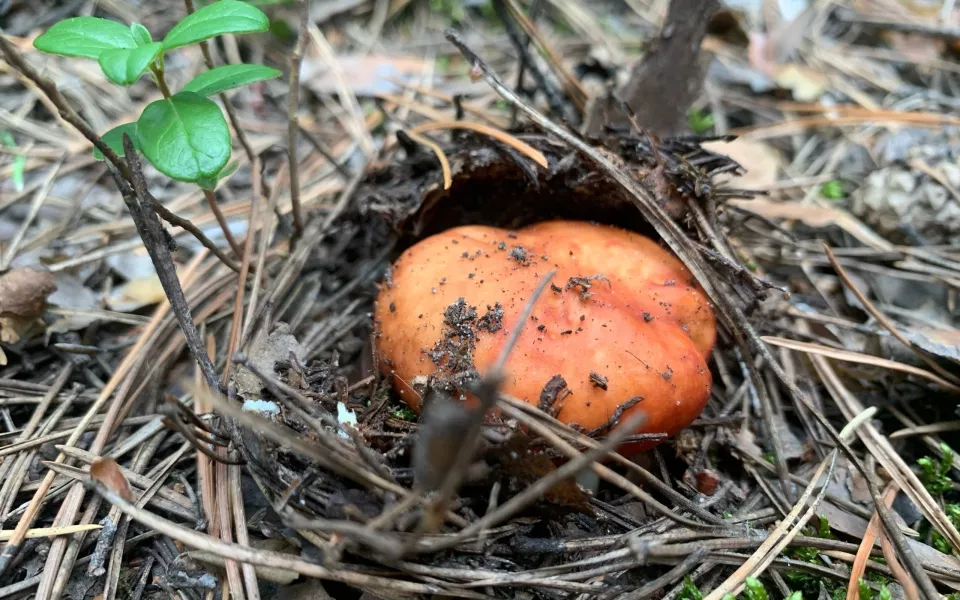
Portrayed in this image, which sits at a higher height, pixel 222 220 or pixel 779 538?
pixel 222 220

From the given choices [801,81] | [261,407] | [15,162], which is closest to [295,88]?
[261,407]

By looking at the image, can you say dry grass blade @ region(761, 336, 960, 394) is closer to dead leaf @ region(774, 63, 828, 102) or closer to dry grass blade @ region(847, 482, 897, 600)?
dry grass blade @ region(847, 482, 897, 600)

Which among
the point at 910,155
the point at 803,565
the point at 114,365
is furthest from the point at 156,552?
the point at 910,155

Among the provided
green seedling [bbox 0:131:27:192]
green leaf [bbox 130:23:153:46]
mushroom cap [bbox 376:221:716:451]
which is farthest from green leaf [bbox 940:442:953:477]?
green seedling [bbox 0:131:27:192]

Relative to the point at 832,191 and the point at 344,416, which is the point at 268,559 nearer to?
the point at 344,416

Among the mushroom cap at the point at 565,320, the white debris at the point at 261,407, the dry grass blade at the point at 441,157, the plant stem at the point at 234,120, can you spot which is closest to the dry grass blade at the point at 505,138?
the dry grass blade at the point at 441,157

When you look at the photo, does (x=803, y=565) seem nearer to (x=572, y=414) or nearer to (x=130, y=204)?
(x=572, y=414)
